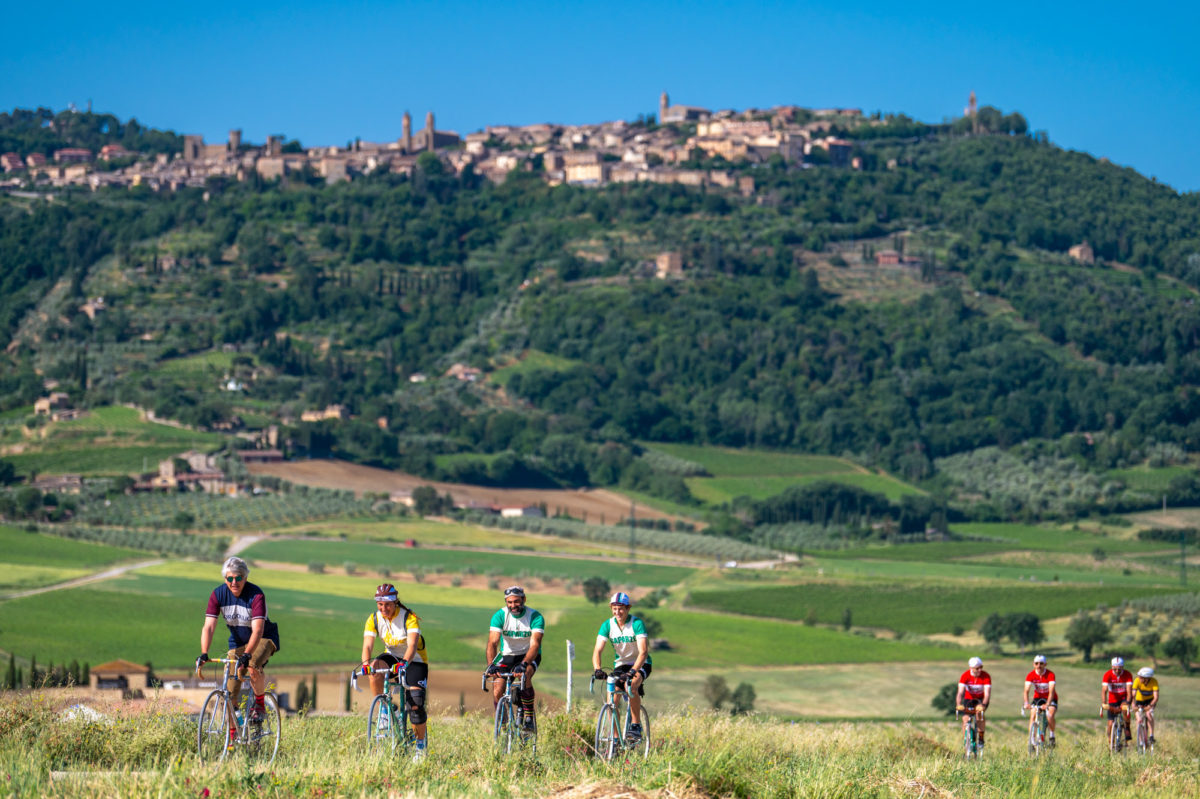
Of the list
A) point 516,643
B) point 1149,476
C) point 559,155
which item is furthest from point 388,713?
point 559,155

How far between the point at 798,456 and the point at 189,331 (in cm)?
5259

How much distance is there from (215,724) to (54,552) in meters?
52.7

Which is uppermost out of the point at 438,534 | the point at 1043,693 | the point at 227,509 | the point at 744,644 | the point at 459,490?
the point at 1043,693

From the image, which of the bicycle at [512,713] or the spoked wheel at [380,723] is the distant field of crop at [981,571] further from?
the spoked wheel at [380,723]

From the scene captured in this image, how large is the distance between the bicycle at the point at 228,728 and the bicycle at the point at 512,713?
68.9 inches

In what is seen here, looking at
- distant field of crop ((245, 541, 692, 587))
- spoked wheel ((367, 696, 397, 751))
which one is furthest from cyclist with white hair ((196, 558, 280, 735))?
distant field of crop ((245, 541, 692, 587))

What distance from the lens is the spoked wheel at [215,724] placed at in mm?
11125

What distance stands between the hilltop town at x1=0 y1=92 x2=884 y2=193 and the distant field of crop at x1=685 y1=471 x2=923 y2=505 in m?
68.8

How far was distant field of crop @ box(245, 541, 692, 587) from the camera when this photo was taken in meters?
62.7

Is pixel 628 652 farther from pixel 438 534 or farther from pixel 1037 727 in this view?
pixel 438 534

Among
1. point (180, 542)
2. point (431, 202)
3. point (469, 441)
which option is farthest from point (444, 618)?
point (431, 202)

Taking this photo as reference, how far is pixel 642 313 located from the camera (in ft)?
444

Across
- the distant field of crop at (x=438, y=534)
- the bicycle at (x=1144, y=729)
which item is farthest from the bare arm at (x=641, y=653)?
the distant field of crop at (x=438, y=534)

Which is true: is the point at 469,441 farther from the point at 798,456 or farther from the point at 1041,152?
the point at 1041,152
